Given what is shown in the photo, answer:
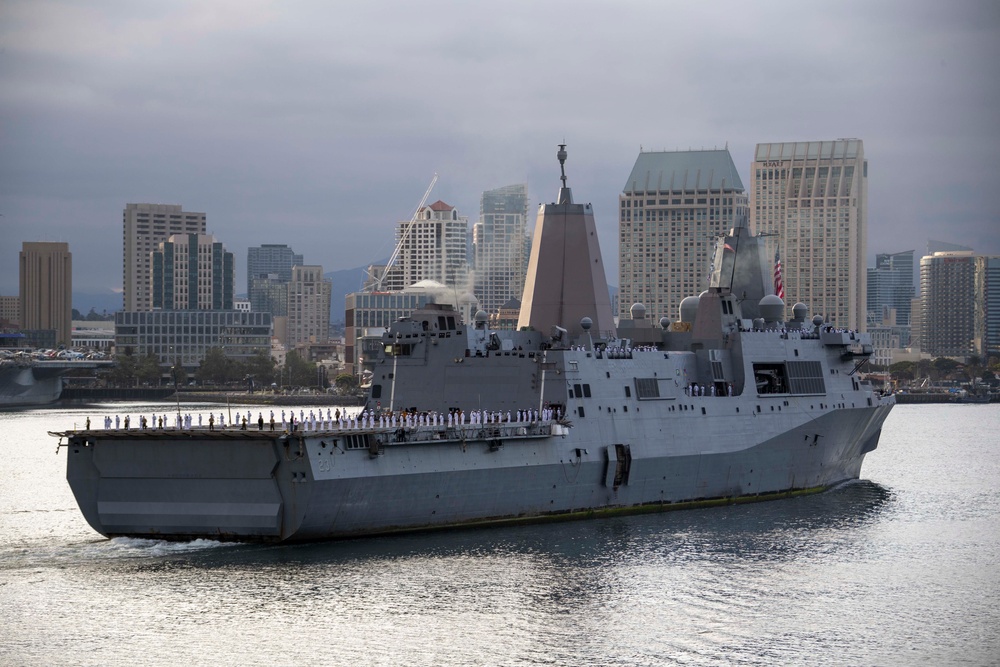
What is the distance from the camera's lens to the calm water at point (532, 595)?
25.7 meters

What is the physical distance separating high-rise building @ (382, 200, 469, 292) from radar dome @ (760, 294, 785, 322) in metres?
50.6

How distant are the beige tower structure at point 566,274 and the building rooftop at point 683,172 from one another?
120m

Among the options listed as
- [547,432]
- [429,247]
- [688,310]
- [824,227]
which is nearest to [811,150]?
[824,227]

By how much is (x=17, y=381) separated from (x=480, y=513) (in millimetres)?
100585

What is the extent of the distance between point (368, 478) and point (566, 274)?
45.1 feet

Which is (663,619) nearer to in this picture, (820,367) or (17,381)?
(820,367)

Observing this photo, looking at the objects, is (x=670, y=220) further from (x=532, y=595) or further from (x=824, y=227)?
(x=532, y=595)

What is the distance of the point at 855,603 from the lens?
2992 cm

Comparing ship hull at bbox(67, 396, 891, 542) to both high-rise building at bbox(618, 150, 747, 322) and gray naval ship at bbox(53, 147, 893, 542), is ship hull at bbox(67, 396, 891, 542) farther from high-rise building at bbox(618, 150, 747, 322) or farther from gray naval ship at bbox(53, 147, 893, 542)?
high-rise building at bbox(618, 150, 747, 322)

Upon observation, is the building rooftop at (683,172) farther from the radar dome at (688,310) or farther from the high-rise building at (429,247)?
the radar dome at (688,310)

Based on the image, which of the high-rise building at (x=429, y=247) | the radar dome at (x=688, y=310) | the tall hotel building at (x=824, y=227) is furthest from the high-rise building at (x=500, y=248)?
the tall hotel building at (x=824, y=227)

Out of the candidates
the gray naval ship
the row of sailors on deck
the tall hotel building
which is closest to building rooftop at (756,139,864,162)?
the tall hotel building

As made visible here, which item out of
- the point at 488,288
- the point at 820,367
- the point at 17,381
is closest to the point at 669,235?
the point at 17,381

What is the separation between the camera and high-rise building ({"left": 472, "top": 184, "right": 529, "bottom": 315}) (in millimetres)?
73188
